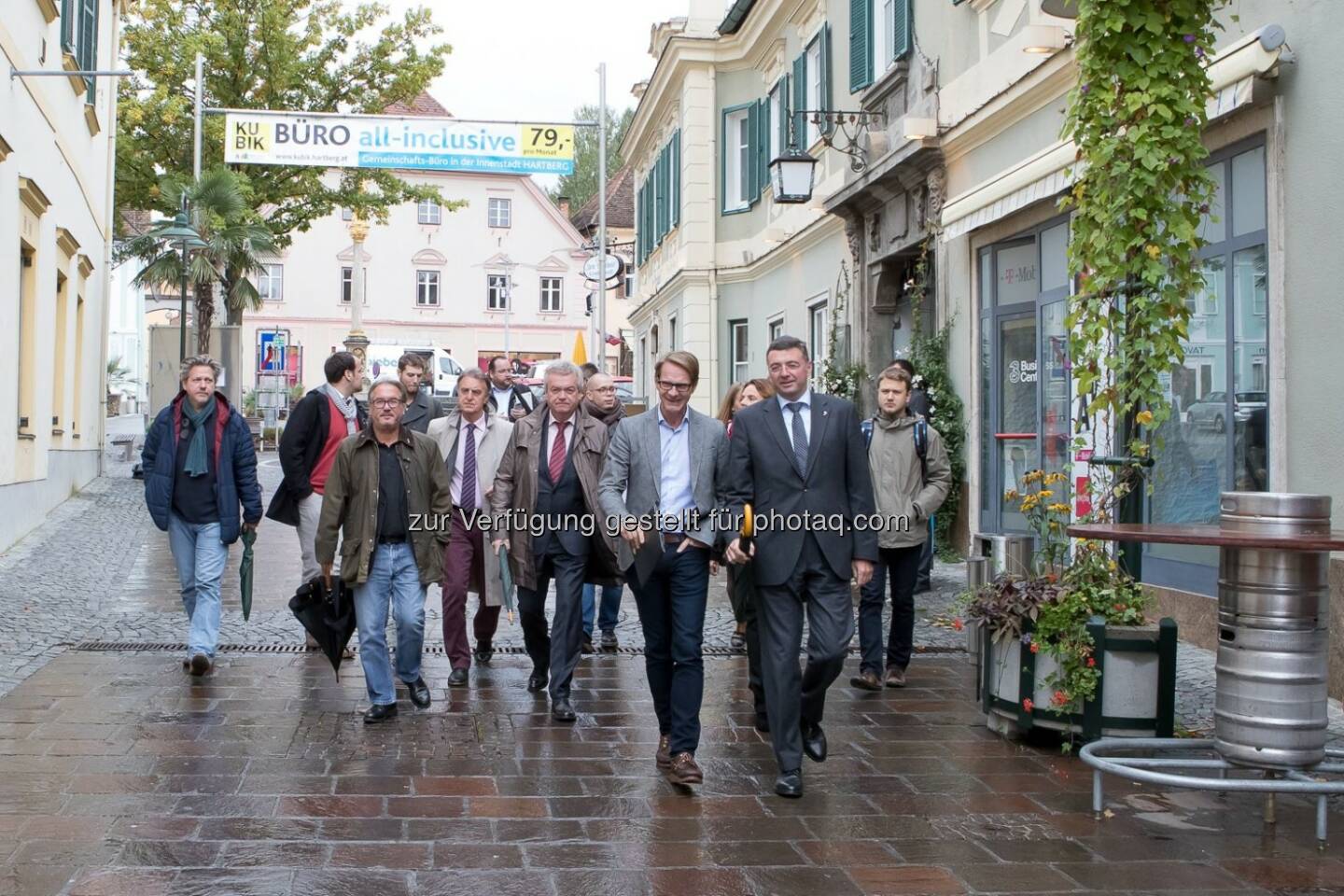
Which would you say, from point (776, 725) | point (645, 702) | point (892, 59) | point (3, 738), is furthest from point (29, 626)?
point (892, 59)

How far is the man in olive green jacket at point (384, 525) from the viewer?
725 centimetres

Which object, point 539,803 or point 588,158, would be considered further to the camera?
point 588,158

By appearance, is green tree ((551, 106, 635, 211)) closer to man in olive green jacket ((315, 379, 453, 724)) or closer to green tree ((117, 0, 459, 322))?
green tree ((117, 0, 459, 322))

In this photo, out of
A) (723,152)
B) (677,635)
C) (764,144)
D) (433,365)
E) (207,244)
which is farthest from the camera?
(433,365)

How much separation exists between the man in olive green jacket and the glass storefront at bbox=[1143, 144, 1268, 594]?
4312 millimetres

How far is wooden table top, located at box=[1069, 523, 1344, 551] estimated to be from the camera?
4969mm

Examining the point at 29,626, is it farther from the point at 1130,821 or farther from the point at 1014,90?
the point at 1014,90

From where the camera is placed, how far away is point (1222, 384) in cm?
941

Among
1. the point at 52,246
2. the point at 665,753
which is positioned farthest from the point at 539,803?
the point at 52,246

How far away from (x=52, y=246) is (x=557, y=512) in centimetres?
1197

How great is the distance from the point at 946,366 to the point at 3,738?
33.5 ft

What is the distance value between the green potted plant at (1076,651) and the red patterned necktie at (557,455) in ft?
7.26

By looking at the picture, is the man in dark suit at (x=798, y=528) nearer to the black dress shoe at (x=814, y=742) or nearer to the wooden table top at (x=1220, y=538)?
the black dress shoe at (x=814, y=742)

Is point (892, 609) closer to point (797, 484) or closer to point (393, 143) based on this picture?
point (797, 484)
